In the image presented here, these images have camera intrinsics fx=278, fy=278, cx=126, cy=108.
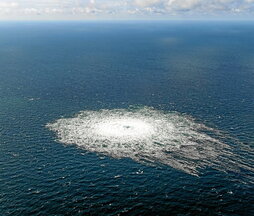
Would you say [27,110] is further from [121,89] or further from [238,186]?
[238,186]

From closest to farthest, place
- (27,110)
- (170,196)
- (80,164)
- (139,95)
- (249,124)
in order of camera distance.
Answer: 1. (170,196)
2. (80,164)
3. (249,124)
4. (27,110)
5. (139,95)

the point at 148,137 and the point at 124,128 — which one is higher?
the point at 124,128

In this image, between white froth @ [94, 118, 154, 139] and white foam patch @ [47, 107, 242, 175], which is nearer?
white foam patch @ [47, 107, 242, 175]

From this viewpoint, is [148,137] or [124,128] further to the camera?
[124,128]

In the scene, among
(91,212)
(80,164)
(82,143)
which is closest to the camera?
(91,212)

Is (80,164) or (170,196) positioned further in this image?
(80,164)

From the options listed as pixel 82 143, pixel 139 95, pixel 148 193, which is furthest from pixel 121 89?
pixel 148 193

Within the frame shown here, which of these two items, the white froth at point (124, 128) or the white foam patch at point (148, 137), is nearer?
the white foam patch at point (148, 137)
